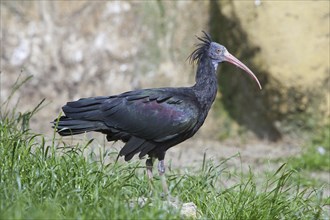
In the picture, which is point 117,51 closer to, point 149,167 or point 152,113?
point 152,113

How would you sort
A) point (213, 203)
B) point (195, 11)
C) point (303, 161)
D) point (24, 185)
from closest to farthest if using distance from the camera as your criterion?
point (24, 185), point (213, 203), point (303, 161), point (195, 11)

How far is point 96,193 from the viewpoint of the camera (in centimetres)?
524

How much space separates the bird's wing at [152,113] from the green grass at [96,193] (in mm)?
314

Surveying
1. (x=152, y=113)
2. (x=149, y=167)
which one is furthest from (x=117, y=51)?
(x=149, y=167)

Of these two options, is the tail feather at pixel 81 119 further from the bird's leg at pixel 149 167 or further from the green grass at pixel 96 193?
the bird's leg at pixel 149 167

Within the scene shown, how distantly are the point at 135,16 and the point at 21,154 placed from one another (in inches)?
184

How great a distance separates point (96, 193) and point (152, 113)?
1.01 m

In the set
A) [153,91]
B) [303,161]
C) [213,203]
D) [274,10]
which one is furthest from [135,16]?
[213,203]

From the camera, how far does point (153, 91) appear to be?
6.14m

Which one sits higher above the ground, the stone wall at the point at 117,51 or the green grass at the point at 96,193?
the stone wall at the point at 117,51

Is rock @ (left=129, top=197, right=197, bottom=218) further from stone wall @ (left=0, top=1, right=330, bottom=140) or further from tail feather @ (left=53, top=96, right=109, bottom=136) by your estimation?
stone wall @ (left=0, top=1, right=330, bottom=140)

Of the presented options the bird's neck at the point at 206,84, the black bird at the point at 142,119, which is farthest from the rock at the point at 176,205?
the bird's neck at the point at 206,84

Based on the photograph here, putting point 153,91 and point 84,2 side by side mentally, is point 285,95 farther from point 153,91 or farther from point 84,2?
point 153,91

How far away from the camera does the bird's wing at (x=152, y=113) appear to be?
19.6 feet
